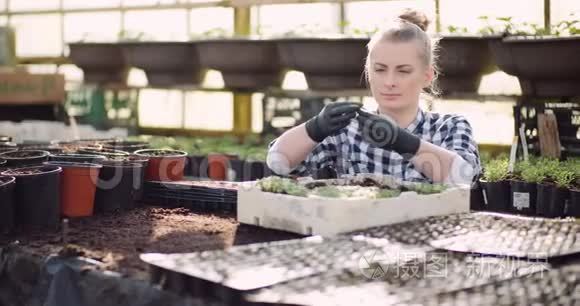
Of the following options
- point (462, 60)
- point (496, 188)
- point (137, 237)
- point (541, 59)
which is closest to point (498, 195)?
point (496, 188)

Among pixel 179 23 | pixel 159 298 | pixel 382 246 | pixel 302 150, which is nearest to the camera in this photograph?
pixel 159 298

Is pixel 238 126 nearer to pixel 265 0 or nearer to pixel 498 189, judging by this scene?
pixel 265 0

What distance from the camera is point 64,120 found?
502 centimetres

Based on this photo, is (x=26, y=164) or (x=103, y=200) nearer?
(x=103, y=200)

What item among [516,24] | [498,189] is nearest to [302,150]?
[498,189]

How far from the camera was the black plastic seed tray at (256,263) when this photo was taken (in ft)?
3.63

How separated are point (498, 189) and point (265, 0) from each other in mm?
2182

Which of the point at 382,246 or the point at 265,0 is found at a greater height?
the point at 265,0

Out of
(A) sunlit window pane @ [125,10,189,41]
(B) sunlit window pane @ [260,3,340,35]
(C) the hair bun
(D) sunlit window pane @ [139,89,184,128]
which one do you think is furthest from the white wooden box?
(D) sunlit window pane @ [139,89,184,128]

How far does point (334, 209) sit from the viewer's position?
143cm

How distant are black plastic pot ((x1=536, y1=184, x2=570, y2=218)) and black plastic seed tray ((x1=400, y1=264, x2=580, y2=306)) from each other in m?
1.86

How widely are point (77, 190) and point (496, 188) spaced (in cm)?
192

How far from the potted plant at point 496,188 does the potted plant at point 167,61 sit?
228cm

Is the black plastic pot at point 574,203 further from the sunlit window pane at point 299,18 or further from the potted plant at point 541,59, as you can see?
the sunlit window pane at point 299,18
